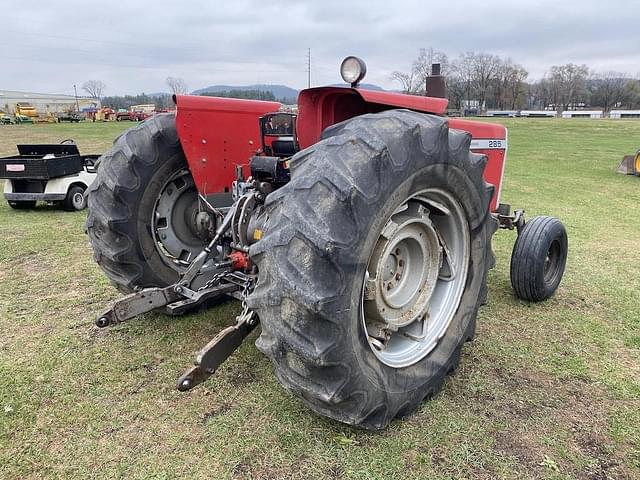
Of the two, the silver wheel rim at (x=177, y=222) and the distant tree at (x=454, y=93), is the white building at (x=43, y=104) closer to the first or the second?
the distant tree at (x=454, y=93)

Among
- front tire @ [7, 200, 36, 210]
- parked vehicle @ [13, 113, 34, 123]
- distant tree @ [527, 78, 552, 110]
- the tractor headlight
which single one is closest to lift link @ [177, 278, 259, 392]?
the tractor headlight

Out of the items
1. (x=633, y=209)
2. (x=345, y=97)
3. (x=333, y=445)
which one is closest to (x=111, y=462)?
(x=333, y=445)

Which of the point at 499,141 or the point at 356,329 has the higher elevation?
the point at 499,141

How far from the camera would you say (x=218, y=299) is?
4.10 m

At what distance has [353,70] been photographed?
2826 millimetres

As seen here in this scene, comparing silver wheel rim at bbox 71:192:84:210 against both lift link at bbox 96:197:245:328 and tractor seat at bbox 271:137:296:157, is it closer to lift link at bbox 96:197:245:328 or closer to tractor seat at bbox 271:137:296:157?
lift link at bbox 96:197:245:328

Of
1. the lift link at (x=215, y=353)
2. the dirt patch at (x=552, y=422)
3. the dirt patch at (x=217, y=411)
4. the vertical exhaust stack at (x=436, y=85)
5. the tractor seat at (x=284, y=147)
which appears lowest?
the dirt patch at (x=552, y=422)

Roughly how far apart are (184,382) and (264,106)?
215 cm

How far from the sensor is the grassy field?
2365 mm

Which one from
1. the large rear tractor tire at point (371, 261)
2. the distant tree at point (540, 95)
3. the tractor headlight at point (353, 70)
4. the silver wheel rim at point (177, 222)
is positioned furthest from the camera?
the distant tree at point (540, 95)

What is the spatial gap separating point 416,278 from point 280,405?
105 cm

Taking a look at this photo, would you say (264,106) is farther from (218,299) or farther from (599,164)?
(599,164)

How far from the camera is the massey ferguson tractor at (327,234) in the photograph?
2090 mm

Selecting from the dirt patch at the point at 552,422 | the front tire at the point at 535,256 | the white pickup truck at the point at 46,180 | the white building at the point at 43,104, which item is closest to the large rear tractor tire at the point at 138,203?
the dirt patch at the point at 552,422
